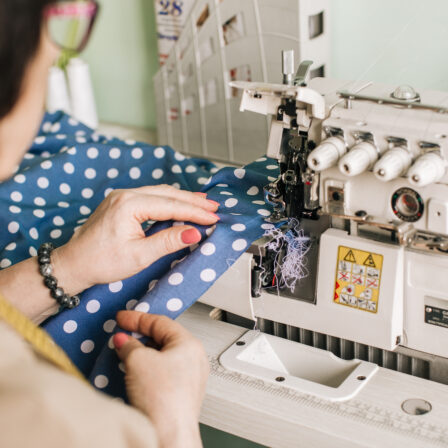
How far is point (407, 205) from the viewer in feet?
3.46

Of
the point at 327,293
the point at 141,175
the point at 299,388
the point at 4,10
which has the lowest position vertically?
the point at 299,388

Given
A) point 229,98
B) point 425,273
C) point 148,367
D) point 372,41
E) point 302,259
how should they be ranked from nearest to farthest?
point 148,367
point 425,273
point 302,259
point 372,41
point 229,98

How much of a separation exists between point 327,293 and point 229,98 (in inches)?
37.2

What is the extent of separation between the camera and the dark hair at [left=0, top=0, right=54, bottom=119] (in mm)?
616

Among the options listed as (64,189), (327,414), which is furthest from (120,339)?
(64,189)

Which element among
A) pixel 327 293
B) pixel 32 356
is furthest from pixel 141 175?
pixel 32 356

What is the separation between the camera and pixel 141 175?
5.22 ft

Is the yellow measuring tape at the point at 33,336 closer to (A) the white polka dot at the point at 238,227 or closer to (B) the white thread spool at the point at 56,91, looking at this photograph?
(A) the white polka dot at the point at 238,227

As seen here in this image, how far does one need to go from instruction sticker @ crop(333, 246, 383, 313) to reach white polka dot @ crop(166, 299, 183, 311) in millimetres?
254

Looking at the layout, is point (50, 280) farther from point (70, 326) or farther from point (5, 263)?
point (5, 263)

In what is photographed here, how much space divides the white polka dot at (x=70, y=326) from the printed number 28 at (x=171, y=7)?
1.07 m

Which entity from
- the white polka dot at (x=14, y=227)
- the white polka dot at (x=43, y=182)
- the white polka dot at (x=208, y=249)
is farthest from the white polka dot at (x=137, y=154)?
the white polka dot at (x=208, y=249)

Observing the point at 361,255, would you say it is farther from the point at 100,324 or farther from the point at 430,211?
the point at 100,324

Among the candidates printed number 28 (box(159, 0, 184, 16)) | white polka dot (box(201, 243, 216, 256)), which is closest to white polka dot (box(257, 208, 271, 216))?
white polka dot (box(201, 243, 216, 256))
